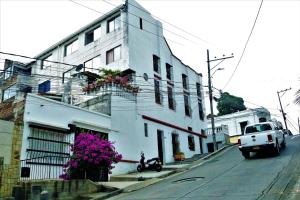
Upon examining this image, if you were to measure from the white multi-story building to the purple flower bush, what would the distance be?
4.15 m

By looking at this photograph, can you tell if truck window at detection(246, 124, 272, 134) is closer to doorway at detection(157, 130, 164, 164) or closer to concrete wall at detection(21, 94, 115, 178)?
concrete wall at detection(21, 94, 115, 178)

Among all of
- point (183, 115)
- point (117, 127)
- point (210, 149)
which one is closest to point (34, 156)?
point (117, 127)

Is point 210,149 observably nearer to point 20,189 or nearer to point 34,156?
point 34,156

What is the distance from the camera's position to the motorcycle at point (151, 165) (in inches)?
837

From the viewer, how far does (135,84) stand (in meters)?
26.5

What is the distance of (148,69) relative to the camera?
29109 millimetres

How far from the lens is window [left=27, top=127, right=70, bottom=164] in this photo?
1639 centimetres

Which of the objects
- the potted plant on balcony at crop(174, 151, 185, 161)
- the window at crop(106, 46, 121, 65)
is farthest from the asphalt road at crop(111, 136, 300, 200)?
the window at crop(106, 46, 121, 65)

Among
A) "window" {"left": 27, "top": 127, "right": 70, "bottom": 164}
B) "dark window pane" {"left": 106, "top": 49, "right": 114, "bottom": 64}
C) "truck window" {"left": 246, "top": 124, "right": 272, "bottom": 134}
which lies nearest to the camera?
"window" {"left": 27, "top": 127, "right": 70, "bottom": 164}

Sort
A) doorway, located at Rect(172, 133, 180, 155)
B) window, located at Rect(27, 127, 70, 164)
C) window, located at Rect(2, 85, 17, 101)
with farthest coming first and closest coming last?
doorway, located at Rect(172, 133, 180, 155)
window, located at Rect(2, 85, 17, 101)
window, located at Rect(27, 127, 70, 164)

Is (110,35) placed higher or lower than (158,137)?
higher

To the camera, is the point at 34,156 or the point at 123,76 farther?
the point at 123,76

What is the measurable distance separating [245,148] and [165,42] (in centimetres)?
1718

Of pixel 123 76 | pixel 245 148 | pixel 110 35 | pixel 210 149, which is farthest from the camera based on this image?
pixel 210 149
